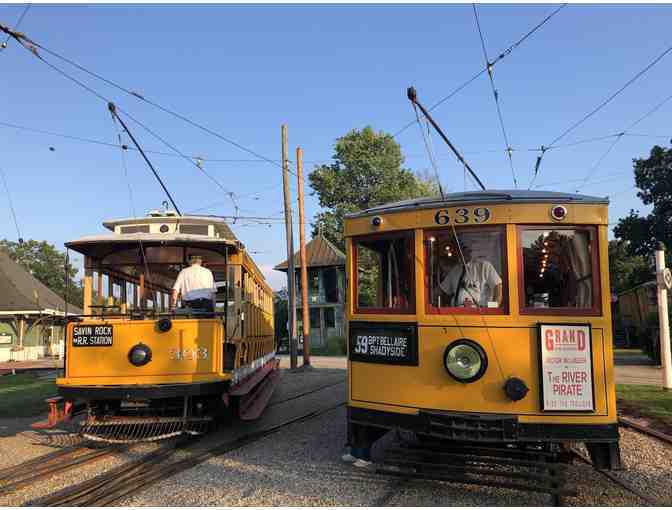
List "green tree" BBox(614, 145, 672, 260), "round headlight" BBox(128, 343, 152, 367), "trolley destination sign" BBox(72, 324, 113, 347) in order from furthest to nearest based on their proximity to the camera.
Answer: "green tree" BBox(614, 145, 672, 260) < "trolley destination sign" BBox(72, 324, 113, 347) < "round headlight" BBox(128, 343, 152, 367)

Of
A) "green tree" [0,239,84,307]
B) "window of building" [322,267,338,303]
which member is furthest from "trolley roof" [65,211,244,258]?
"green tree" [0,239,84,307]

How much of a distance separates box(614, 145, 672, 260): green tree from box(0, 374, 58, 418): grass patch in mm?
A: 27113

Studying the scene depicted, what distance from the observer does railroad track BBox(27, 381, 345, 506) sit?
503cm

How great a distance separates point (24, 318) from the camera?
31.5m

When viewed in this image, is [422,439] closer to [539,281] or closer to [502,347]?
[502,347]

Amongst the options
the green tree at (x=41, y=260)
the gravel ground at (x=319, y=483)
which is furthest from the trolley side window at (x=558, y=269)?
the green tree at (x=41, y=260)

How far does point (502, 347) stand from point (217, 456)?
A: 3.61m

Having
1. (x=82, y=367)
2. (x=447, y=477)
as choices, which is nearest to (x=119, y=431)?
(x=82, y=367)

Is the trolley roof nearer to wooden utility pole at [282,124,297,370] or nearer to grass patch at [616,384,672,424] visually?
grass patch at [616,384,672,424]

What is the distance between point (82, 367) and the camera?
7.07 m

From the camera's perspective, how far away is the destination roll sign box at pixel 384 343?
17.5ft

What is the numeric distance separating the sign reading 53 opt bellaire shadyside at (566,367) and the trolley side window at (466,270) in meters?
0.48

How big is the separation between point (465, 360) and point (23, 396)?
1193 centimetres

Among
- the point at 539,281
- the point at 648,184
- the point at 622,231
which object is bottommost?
the point at 539,281
